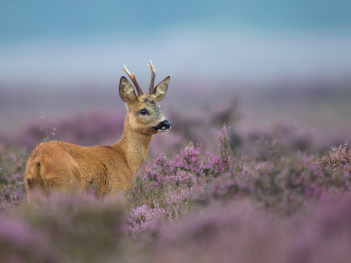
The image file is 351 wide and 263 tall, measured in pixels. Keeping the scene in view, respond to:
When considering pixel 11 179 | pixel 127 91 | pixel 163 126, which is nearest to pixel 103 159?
pixel 163 126

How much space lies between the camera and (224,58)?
193375 mm

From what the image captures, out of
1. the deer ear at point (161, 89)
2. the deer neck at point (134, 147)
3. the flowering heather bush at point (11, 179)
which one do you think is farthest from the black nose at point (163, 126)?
the flowering heather bush at point (11, 179)

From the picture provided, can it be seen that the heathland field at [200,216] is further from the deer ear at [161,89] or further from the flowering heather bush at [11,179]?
the deer ear at [161,89]

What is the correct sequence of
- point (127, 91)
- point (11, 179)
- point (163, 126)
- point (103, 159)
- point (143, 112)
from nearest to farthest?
1. point (103, 159)
2. point (163, 126)
3. point (143, 112)
4. point (127, 91)
5. point (11, 179)

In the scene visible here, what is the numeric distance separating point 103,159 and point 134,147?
0.81 meters

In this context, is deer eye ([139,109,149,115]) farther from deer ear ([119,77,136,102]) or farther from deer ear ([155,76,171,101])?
deer ear ([155,76,171,101])

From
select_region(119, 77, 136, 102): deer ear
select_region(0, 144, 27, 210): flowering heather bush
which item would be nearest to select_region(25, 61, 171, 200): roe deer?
select_region(119, 77, 136, 102): deer ear

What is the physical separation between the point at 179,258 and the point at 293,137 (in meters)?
16.2

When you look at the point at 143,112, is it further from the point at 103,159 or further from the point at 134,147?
the point at 103,159

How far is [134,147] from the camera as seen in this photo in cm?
764

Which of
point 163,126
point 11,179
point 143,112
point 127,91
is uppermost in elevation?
point 127,91

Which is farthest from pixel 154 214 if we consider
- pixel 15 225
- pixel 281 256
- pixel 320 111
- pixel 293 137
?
pixel 320 111

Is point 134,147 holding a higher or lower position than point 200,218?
higher

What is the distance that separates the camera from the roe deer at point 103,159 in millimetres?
5941
